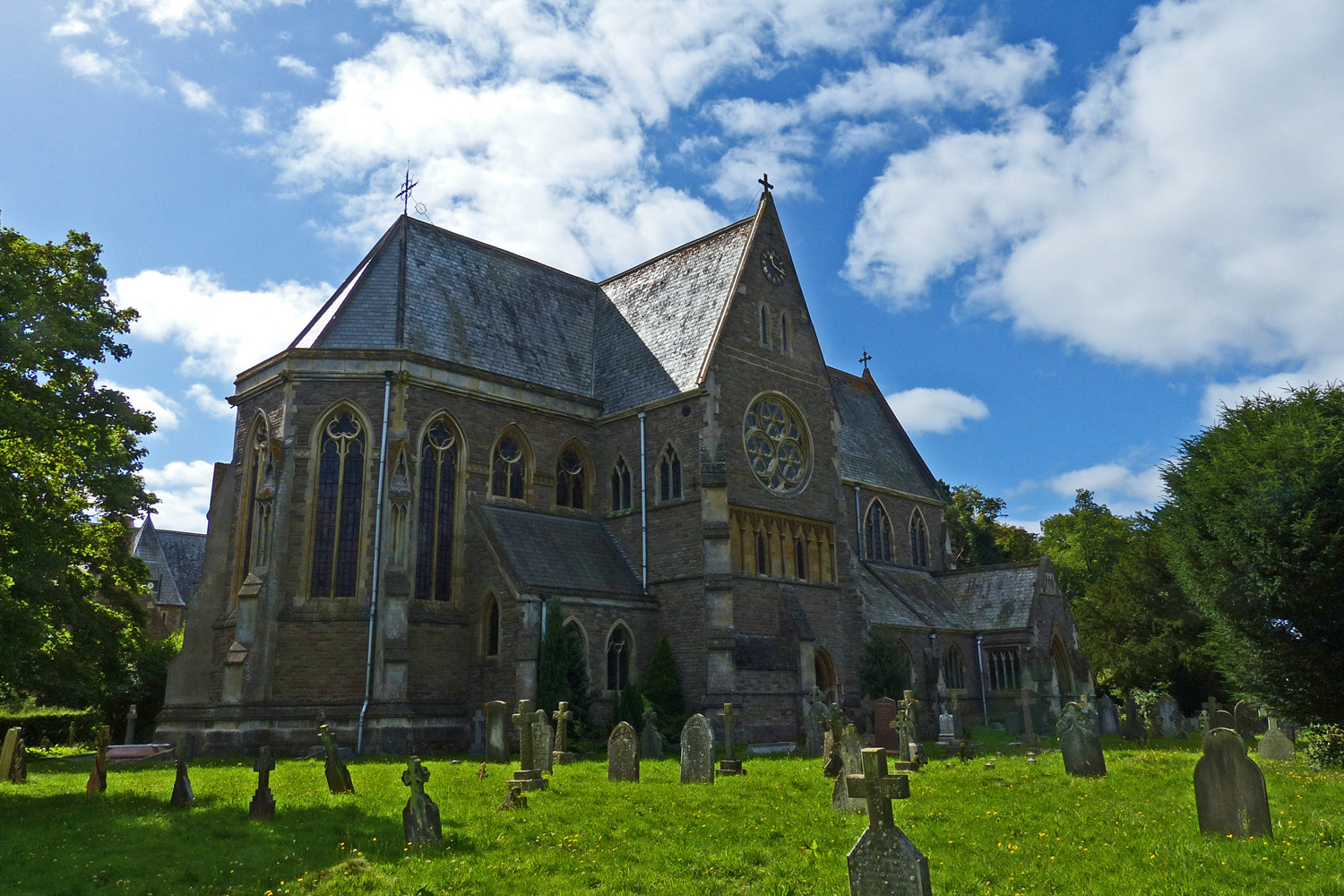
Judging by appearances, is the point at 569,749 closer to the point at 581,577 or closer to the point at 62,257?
the point at 581,577

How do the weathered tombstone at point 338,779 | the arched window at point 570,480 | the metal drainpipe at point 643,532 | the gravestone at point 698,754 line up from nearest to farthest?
the weathered tombstone at point 338,779 < the gravestone at point 698,754 < the metal drainpipe at point 643,532 < the arched window at point 570,480

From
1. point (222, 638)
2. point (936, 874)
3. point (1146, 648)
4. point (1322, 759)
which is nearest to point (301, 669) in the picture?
point (222, 638)

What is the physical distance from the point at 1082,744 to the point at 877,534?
22281 millimetres

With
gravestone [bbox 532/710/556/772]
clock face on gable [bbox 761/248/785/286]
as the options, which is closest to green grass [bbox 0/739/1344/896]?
gravestone [bbox 532/710/556/772]

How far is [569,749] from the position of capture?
22.6 m

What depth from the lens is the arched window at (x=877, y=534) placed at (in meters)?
38.8

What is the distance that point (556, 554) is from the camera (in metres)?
26.7

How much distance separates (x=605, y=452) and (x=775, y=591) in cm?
687

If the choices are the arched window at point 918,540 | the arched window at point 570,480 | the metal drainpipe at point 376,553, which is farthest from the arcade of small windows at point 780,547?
the arched window at point 918,540

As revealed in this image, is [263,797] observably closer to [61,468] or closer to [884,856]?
[884,856]

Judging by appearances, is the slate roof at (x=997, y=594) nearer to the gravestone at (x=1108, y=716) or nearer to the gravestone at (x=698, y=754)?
the gravestone at (x=1108, y=716)

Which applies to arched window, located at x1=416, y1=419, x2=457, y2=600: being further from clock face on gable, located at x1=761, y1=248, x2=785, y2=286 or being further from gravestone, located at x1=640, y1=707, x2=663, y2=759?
clock face on gable, located at x1=761, y1=248, x2=785, y2=286

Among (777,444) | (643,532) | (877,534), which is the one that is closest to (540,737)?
(643,532)

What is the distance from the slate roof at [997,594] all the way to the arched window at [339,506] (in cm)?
2294
